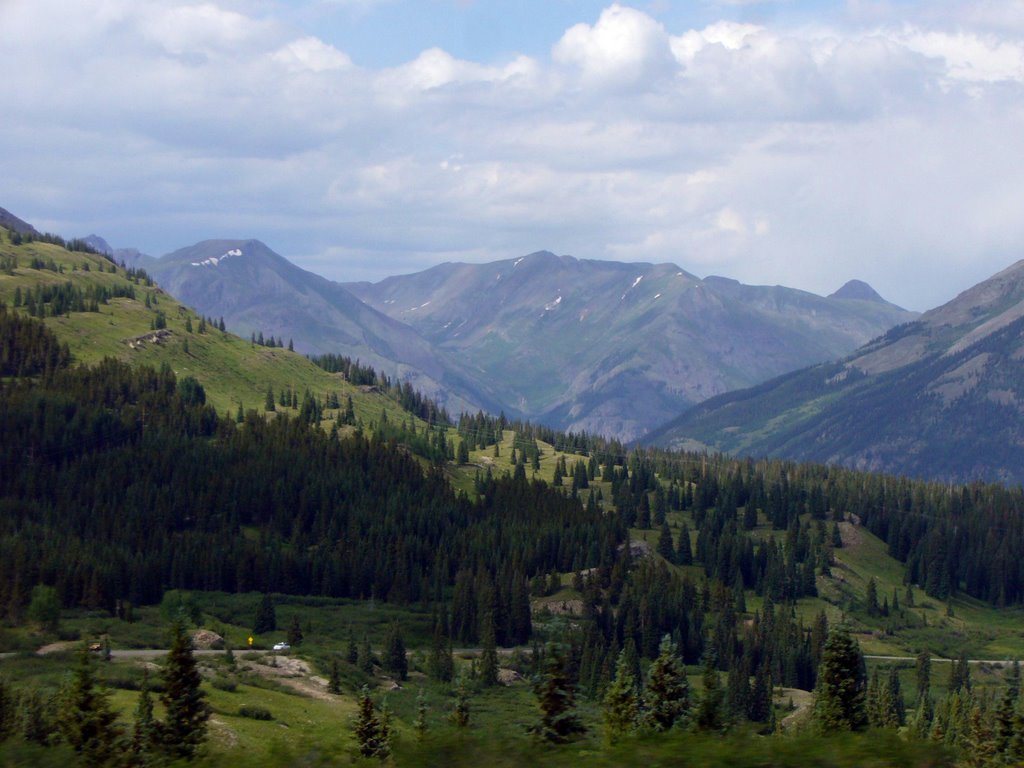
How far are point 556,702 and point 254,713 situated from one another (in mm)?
70302

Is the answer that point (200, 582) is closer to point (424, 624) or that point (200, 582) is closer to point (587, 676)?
point (424, 624)

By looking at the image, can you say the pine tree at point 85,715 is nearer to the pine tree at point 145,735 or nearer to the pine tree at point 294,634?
the pine tree at point 145,735

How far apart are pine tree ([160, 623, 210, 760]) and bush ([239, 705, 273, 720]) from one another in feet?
154

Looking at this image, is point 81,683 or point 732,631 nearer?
point 81,683

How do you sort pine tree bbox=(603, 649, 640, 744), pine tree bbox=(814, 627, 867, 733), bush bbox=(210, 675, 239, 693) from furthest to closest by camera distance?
bush bbox=(210, 675, 239, 693)
pine tree bbox=(814, 627, 867, 733)
pine tree bbox=(603, 649, 640, 744)

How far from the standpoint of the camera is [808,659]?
183000mm

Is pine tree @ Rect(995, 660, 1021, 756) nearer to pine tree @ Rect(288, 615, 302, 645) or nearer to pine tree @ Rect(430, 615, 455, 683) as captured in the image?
pine tree @ Rect(430, 615, 455, 683)

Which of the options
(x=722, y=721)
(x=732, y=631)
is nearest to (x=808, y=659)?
(x=732, y=631)

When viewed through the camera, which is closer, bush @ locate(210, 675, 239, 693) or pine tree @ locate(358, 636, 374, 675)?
bush @ locate(210, 675, 239, 693)

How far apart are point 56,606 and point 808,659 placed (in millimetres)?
119110

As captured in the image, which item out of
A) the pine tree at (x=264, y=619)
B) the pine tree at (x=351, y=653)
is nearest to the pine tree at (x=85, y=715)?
the pine tree at (x=351, y=653)

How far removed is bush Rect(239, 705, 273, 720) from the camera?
105 meters

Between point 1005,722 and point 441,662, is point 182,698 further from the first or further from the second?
point 441,662

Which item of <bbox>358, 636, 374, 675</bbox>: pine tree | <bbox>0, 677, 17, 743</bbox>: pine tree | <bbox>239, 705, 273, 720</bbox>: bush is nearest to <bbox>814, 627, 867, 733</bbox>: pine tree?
<bbox>0, 677, 17, 743</bbox>: pine tree
